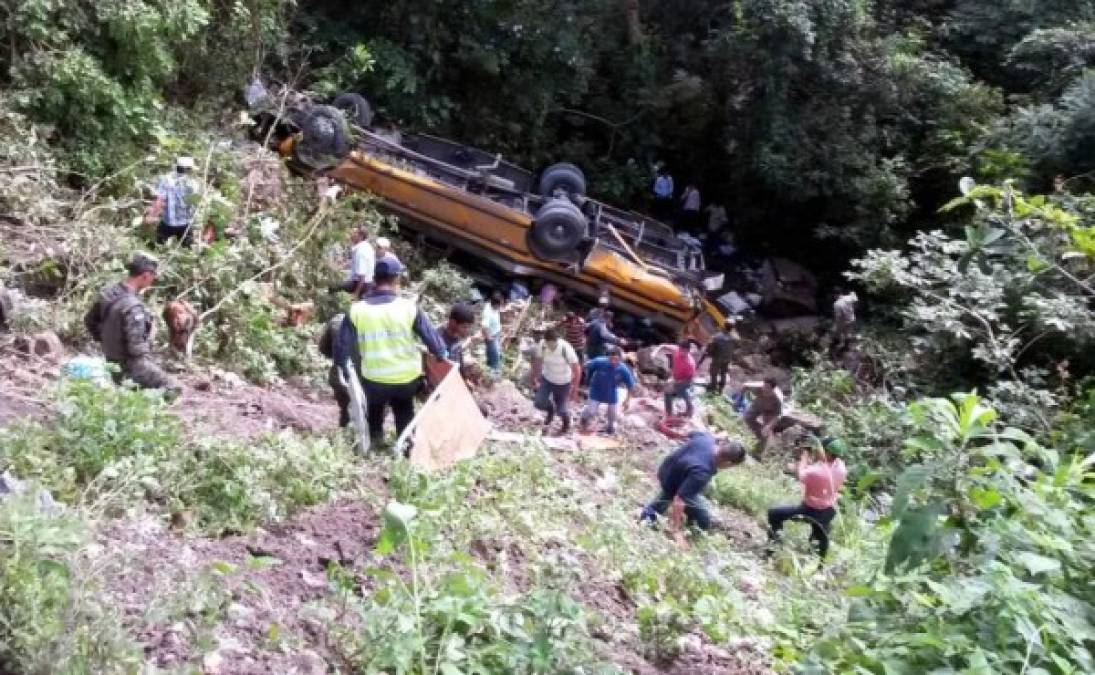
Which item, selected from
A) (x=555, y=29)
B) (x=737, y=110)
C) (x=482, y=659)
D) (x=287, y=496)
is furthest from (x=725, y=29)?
(x=482, y=659)

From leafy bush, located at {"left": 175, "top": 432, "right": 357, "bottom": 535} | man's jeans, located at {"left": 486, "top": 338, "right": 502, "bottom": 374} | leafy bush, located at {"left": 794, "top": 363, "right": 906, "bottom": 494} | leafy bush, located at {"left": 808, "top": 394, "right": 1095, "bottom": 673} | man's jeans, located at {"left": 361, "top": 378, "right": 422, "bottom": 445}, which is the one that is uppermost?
leafy bush, located at {"left": 808, "top": 394, "right": 1095, "bottom": 673}

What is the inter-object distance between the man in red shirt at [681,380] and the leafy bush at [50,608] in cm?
714

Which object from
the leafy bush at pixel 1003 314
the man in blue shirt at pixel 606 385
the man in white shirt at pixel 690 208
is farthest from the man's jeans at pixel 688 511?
the man in white shirt at pixel 690 208

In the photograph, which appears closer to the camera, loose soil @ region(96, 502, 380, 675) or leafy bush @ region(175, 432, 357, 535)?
loose soil @ region(96, 502, 380, 675)

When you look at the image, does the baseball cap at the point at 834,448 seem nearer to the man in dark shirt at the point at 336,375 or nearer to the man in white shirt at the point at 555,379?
the man in white shirt at the point at 555,379

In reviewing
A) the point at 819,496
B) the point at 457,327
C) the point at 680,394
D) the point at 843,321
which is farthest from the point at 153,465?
the point at 843,321

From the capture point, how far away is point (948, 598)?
376cm

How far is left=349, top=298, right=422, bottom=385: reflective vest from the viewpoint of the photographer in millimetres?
5910

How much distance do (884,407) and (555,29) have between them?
7.37 metres

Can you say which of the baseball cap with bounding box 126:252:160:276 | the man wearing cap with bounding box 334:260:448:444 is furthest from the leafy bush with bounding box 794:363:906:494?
the baseball cap with bounding box 126:252:160:276

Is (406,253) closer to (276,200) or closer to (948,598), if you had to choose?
(276,200)

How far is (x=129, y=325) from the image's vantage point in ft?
19.9

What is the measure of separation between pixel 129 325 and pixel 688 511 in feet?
11.3

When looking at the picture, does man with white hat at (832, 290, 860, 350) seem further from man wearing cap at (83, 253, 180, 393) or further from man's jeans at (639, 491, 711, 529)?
man wearing cap at (83, 253, 180, 393)
